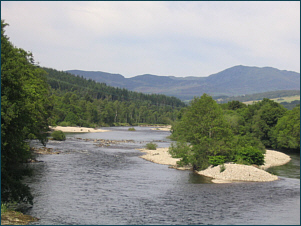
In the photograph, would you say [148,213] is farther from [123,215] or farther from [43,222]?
[43,222]

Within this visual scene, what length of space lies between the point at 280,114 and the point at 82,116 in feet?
358

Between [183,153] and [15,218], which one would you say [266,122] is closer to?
[183,153]

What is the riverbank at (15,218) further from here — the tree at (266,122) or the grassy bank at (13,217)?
the tree at (266,122)

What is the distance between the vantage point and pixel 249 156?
55656mm

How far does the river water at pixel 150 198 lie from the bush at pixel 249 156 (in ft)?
13.1

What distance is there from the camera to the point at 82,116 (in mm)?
179375

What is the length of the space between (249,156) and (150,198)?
26673 millimetres

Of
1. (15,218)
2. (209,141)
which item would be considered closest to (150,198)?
(15,218)

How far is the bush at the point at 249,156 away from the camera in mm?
54197

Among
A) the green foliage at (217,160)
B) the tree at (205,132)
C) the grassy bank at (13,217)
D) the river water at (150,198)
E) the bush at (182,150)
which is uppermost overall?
the tree at (205,132)

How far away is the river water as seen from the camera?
90.5ft

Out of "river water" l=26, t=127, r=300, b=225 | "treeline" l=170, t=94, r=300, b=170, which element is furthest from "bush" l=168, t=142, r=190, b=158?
"river water" l=26, t=127, r=300, b=225

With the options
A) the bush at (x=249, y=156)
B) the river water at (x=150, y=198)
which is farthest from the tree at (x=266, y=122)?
the river water at (x=150, y=198)

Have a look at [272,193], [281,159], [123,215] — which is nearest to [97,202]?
[123,215]
